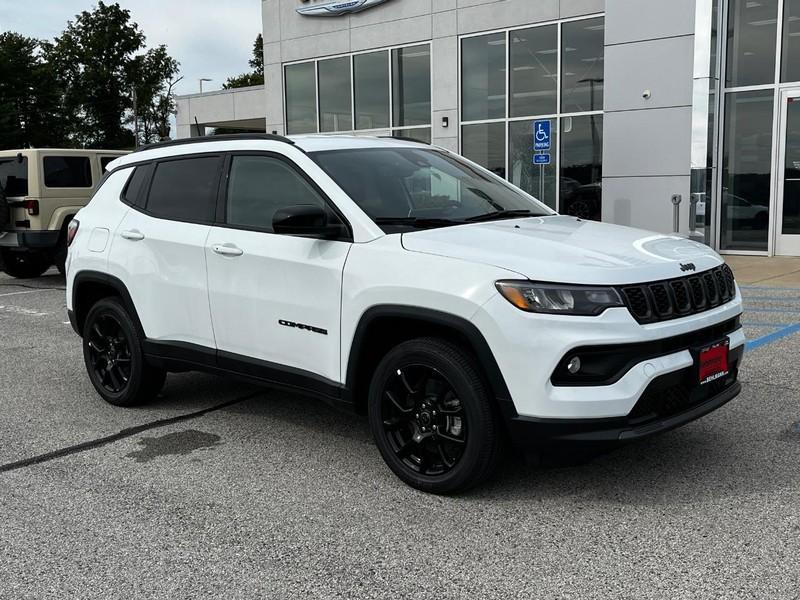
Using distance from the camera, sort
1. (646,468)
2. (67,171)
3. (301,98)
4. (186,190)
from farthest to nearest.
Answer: (301,98) → (67,171) → (186,190) → (646,468)

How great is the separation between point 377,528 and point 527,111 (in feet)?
54.4

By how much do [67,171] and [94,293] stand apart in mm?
8115

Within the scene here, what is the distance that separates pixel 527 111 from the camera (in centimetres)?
1902

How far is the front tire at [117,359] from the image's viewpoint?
217 inches

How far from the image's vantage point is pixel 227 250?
4.71m

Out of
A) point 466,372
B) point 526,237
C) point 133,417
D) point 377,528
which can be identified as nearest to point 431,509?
point 377,528

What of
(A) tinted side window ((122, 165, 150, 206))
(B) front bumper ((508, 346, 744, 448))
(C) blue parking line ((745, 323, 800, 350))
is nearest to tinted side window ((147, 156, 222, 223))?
(A) tinted side window ((122, 165, 150, 206))

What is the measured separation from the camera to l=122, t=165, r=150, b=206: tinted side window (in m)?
5.56

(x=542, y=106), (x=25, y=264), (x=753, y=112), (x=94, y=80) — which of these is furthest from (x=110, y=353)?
(x=94, y=80)

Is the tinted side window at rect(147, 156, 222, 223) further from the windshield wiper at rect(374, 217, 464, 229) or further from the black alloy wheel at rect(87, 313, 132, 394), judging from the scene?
the windshield wiper at rect(374, 217, 464, 229)

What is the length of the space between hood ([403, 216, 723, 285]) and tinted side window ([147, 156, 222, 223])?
1577 millimetres

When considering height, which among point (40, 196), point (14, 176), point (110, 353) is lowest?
point (110, 353)

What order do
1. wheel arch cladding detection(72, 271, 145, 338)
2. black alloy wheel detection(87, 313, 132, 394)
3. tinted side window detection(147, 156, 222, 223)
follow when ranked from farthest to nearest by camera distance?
black alloy wheel detection(87, 313, 132, 394)
wheel arch cladding detection(72, 271, 145, 338)
tinted side window detection(147, 156, 222, 223)

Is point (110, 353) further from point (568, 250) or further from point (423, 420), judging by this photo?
point (568, 250)
